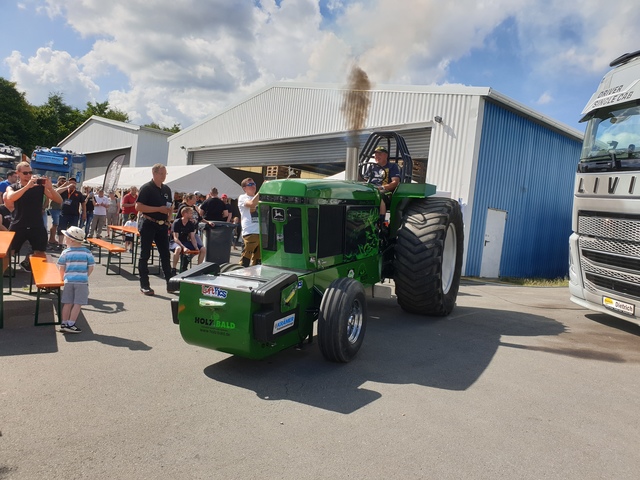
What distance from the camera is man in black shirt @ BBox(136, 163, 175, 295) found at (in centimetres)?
675

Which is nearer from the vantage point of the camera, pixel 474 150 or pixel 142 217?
pixel 142 217

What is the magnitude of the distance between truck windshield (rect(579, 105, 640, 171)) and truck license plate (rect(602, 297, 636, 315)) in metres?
1.70

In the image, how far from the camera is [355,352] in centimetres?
460

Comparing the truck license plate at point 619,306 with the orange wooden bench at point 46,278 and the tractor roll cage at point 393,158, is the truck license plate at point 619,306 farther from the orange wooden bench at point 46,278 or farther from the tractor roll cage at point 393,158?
the orange wooden bench at point 46,278

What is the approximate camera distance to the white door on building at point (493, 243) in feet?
44.5

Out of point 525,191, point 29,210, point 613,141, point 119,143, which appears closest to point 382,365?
point 613,141

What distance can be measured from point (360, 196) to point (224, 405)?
2.91 metres

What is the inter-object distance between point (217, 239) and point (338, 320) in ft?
19.0

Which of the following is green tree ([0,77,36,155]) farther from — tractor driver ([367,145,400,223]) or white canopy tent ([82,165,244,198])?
tractor driver ([367,145,400,223])

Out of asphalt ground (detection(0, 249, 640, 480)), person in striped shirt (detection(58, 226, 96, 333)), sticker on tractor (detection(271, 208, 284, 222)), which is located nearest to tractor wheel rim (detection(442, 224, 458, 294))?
asphalt ground (detection(0, 249, 640, 480))

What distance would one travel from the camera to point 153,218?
22.6ft

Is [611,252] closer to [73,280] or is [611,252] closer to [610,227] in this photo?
[610,227]

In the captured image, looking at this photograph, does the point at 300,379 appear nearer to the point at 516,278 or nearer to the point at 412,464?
the point at 412,464

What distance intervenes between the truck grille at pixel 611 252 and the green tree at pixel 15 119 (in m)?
50.1
